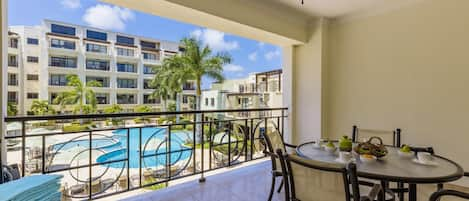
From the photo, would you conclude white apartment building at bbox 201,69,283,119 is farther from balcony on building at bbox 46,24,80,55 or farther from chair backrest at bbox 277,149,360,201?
balcony on building at bbox 46,24,80,55

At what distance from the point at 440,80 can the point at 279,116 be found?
86.2 inches

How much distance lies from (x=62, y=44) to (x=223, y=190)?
23.6 metres

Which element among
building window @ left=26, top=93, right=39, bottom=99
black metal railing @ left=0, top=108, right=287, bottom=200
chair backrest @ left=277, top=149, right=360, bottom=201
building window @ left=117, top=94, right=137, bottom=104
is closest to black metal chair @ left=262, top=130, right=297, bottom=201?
black metal railing @ left=0, top=108, right=287, bottom=200

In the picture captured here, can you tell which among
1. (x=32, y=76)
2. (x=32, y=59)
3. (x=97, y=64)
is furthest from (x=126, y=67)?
(x=32, y=76)

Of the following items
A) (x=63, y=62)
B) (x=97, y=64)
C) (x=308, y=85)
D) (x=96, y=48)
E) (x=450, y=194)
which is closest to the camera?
(x=450, y=194)

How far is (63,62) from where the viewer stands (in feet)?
65.0

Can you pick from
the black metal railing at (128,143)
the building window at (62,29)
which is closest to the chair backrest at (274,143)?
the black metal railing at (128,143)

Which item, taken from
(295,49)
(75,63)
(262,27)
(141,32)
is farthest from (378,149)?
(141,32)

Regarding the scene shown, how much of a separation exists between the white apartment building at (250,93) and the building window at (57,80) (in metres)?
12.7

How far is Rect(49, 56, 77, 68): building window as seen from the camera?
19312 mm

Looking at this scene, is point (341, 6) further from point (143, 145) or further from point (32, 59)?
point (32, 59)

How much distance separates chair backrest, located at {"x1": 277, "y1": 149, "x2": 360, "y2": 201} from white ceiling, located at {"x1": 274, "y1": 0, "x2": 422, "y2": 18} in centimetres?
249

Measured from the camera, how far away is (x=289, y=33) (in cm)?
357

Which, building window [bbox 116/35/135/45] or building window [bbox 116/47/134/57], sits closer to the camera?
building window [bbox 116/47/134/57]
